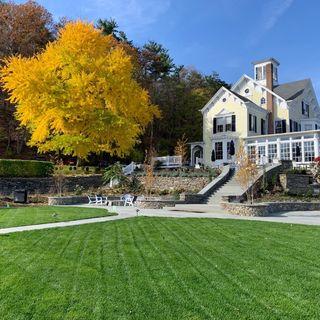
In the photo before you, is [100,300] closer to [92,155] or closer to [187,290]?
[187,290]

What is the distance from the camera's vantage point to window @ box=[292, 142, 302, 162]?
31.2 m

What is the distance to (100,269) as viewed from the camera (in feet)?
20.6

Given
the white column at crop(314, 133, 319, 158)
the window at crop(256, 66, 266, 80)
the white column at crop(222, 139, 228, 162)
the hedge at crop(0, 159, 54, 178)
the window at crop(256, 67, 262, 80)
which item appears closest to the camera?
the hedge at crop(0, 159, 54, 178)

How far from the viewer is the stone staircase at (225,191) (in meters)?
22.7

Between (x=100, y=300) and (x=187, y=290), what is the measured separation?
1.12 m

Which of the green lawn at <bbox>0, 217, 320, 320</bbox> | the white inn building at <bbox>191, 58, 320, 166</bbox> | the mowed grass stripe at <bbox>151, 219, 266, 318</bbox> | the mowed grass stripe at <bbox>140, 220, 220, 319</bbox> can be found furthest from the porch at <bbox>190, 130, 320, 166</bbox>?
the mowed grass stripe at <bbox>151, 219, 266, 318</bbox>

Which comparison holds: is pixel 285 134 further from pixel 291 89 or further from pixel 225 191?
pixel 291 89

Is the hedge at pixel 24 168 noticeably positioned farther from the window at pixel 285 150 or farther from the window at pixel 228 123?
the window at pixel 285 150

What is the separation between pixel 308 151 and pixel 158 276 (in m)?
27.4

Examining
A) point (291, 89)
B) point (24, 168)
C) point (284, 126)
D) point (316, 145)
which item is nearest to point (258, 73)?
point (291, 89)

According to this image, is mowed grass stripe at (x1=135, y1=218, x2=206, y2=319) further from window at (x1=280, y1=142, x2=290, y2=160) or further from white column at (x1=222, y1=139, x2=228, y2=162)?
white column at (x1=222, y1=139, x2=228, y2=162)

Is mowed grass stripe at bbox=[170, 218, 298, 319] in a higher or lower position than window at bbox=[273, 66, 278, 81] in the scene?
lower

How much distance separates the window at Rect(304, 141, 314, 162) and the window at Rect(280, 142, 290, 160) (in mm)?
1415

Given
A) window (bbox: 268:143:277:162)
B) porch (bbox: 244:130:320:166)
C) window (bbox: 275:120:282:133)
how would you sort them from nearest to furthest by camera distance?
1. porch (bbox: 244:130:320:166)
2. window (bbox: 268:143:277:162)
3. window (bbox: 275:120:282:133)
